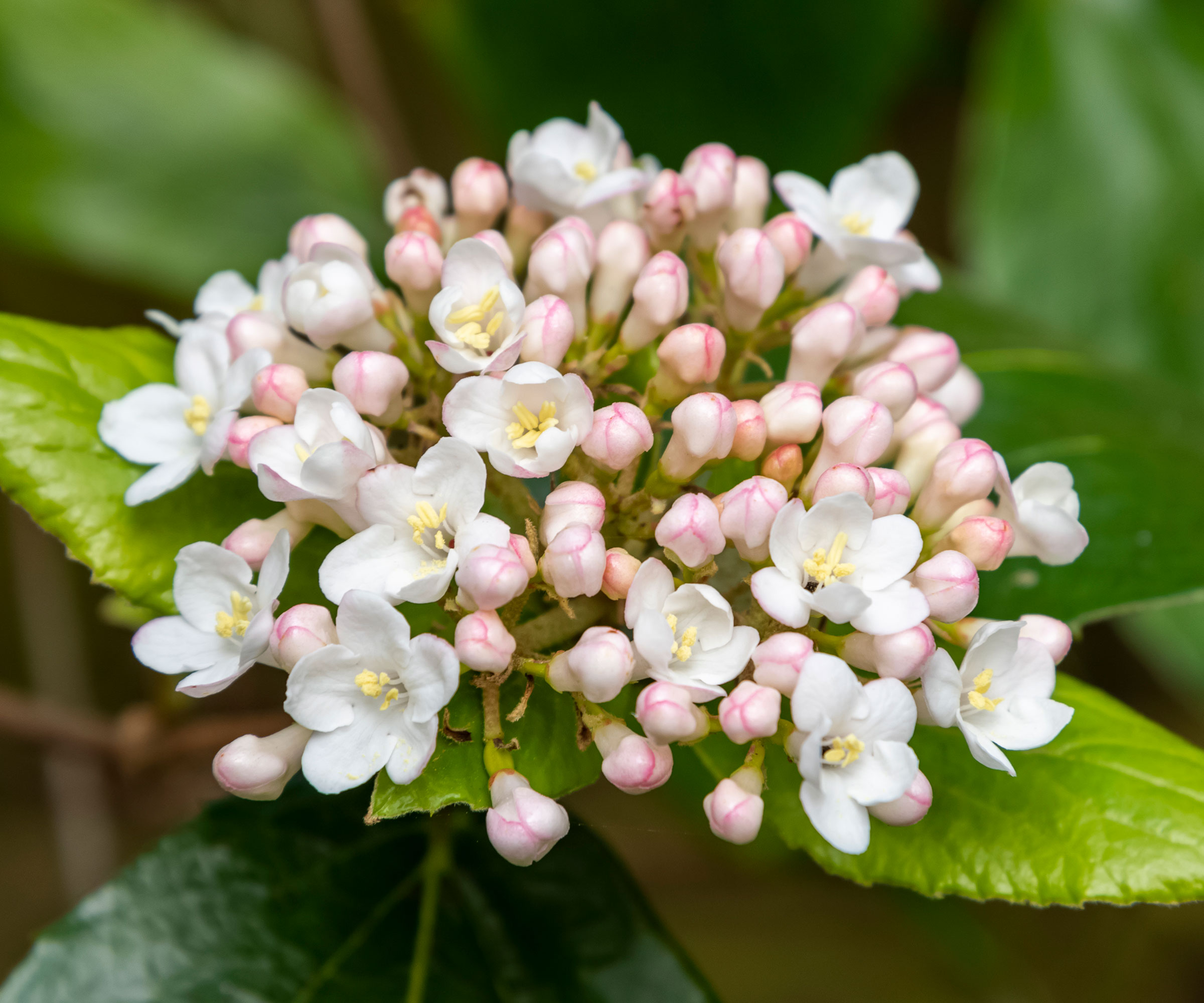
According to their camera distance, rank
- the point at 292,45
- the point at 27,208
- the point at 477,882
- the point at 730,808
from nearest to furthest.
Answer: the point at 730,808 → the point at 477,882 → the point at 27,208 → the point at 292,45

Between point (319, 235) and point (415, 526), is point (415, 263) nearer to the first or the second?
point (319, 235)

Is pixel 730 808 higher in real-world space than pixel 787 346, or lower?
lower

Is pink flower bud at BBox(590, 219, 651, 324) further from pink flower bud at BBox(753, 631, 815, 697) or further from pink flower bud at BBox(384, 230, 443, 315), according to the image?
pink flower bud at BBox(753, 631, 815, 697)

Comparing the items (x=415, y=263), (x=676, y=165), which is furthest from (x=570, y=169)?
(x=676, y=165)

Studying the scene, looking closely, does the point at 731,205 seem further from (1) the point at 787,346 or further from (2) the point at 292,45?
(2) the point at 292,45

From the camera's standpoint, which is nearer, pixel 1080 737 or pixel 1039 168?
pixel 1080 737

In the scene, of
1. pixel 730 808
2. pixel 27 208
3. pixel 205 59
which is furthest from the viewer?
pixel 205 59

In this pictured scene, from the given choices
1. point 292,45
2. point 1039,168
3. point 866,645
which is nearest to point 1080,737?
point 866,645

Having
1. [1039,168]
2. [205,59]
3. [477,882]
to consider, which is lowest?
[477,882]

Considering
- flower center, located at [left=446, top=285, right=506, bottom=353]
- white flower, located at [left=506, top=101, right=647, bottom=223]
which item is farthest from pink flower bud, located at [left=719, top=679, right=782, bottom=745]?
white flower, located at [left=506, top=101, right=647, bottom=223]
